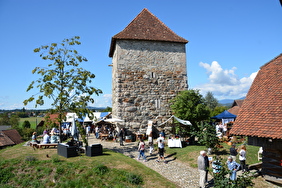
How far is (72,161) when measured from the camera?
9.99 metres

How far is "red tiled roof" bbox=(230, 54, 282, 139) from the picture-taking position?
25.9 ft

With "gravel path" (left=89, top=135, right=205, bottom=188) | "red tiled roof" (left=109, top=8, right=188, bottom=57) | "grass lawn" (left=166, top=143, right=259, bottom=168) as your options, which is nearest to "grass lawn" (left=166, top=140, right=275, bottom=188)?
"grass lawn" (left=166, top=143, right=259, bottom=168)

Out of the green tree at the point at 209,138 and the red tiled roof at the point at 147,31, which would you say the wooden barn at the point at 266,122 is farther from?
the red tiled roof at the point at 147,31

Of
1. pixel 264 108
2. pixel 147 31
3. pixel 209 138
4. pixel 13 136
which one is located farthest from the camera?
pixel 13 136

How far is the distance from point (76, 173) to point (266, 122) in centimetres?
796

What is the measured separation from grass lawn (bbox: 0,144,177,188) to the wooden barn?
3.94 metres

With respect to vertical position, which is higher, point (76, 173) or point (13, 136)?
point (76, 173)

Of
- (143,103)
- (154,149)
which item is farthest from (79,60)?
(154,149)

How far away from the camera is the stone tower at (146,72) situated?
57.8 ft

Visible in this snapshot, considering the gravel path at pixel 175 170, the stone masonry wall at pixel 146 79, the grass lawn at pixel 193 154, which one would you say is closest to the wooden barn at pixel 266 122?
the gravel path at pixel 175 170

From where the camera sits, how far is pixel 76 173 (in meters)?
8.77

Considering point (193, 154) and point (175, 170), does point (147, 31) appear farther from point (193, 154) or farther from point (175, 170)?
point (175, 170)

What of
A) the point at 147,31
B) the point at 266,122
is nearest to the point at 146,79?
the point at 147,31

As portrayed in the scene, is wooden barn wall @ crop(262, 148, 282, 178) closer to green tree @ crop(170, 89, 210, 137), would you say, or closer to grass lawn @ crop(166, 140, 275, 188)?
grass lawn @ crop(166, 140, 275, 188)
